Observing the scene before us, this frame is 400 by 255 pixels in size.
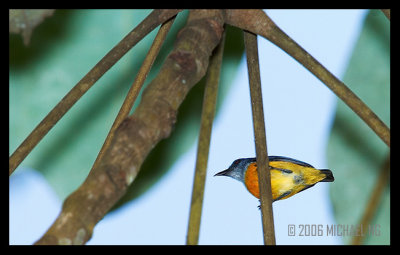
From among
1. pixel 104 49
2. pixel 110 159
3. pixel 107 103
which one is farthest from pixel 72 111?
pixel 110 159

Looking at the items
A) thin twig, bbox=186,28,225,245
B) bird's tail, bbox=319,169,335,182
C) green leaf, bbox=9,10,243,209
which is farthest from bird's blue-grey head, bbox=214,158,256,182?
thin twig, bbox=186,28,225,245

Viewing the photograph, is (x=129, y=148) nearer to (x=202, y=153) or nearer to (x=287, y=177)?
(x=202, y=153)

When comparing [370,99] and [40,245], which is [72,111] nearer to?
[370,99]

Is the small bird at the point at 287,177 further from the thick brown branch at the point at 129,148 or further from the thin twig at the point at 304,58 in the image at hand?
the thick brown branch at the point at 129,148

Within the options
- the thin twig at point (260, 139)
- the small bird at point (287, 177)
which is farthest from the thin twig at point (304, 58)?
the small bird at point (287, 177)

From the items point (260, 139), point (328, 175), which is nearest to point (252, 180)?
point (328, 175)
